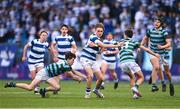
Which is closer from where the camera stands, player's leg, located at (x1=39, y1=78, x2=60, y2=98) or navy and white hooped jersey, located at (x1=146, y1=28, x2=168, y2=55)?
player's leg, located at (x1=39, y1=78, x2=60, y2=98)

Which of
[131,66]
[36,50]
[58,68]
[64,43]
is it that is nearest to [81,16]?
[64,43]

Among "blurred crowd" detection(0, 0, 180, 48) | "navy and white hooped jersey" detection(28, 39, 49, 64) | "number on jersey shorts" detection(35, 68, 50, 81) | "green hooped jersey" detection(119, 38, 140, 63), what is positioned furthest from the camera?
"blurred crowd" detection(0, 0, 180, 48)

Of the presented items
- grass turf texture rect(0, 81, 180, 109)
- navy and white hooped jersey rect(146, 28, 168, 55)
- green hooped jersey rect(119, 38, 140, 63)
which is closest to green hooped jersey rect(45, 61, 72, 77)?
grass turf texture rect(0, 81, 180, 109)

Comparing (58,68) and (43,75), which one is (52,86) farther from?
(58,68)

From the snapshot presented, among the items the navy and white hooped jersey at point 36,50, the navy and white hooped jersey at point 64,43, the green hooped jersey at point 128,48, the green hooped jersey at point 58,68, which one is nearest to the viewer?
the green hooped jersey at point 58,68

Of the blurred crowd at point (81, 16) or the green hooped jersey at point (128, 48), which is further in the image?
the blurred crowd at point (81, 16)

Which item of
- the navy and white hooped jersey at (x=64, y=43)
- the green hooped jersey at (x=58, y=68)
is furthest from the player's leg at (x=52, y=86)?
the navy and white hooped jersey at (x=64, y=43)

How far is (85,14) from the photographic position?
37.1m

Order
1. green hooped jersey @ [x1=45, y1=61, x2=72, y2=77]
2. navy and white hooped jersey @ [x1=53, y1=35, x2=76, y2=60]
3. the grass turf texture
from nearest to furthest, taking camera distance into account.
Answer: the grass turf texture < green hooped jersey @ [x1=45, y1=61, x2=72, y2=77] < navy and white hooped jersey @ [x1=53, y1=35, x2=76, y2=60]

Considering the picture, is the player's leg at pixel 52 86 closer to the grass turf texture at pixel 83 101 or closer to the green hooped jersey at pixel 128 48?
the grass turf texture at pixel 83 101

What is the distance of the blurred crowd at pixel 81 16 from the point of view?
34.6 meters

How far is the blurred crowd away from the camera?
3462cm

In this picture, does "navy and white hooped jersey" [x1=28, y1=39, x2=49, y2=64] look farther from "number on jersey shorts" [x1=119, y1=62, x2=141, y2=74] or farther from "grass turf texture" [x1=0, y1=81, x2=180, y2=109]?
"number on jersey shorts" [x1=119, y1=62, x2=141, y2=74]

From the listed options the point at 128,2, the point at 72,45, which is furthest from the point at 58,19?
the point at 72,45
